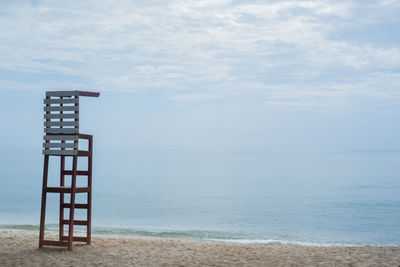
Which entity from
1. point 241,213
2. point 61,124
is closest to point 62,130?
point 61,124

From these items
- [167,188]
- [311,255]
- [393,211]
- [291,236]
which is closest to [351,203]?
[393,211]

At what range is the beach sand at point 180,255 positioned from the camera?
880 cm

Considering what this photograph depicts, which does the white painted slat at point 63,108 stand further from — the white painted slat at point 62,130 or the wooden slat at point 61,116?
the white painted slat at point 62,130

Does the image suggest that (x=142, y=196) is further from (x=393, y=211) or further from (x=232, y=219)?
(x=393, y=211)

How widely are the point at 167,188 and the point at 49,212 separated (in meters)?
16.5

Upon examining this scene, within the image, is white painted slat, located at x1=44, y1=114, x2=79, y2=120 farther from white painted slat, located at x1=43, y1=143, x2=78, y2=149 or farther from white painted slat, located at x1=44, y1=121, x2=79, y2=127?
white painted slat, located at x1=43, y1=143, x2=78, y2=149

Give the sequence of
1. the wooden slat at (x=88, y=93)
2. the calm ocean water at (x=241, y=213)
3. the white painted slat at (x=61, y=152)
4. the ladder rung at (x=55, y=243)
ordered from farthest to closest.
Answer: the calm ocean water at (x=241, y=213)
the ladder rung at (x=55, y=243)
the wooden slat at (x=88, y=93)
the white painted slat at (x=61, y=152)

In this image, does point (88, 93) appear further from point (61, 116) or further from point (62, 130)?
point (62, 130)

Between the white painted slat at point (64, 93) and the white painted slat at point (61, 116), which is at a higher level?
the white painted slat at point (64, 93)

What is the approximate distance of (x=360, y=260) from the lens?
359 inches

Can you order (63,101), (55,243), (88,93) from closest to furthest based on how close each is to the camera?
(63,101) → (88,93) → (55,243)

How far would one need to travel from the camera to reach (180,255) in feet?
31.5

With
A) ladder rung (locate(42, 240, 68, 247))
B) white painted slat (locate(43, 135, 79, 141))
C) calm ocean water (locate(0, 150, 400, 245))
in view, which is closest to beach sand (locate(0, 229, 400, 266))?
ladder rung (locate(42, 240, 68, 247))

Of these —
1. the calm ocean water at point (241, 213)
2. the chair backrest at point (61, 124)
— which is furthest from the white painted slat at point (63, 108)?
the calm ocean water at point (241, 213)
